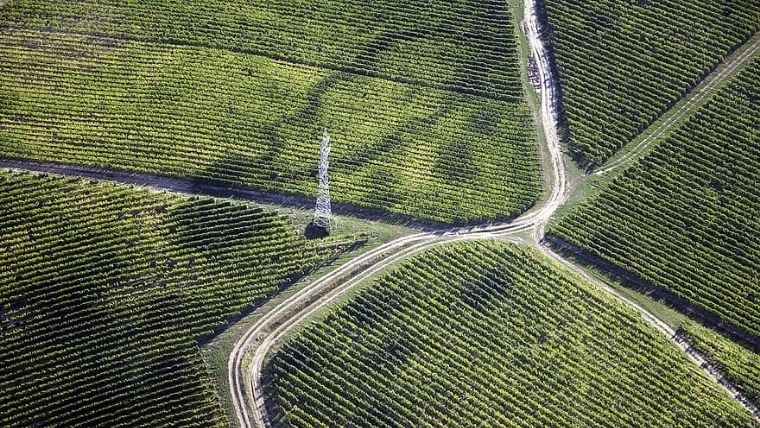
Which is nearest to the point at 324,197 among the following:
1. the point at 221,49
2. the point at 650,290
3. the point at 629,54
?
the point at 221,49

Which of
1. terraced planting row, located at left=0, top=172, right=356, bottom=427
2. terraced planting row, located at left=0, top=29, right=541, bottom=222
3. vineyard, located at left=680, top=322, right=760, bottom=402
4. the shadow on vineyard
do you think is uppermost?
terraced planting row, located at left=0, top=29, right=541, bottom=222

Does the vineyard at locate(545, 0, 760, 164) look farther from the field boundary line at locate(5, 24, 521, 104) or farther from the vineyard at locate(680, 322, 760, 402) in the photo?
the field boundary line at locate(5, 24, 521, 104)

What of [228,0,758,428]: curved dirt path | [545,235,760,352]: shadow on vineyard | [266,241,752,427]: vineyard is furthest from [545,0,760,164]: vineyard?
[266,241,752,427]: vineyard

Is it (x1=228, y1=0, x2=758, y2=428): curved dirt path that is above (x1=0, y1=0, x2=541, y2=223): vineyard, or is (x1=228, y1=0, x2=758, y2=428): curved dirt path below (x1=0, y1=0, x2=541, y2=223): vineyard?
below

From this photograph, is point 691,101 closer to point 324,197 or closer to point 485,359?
point 485,359

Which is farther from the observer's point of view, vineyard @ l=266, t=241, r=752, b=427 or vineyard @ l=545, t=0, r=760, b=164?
vineyard @ l=545, t=0, r=760, b=164

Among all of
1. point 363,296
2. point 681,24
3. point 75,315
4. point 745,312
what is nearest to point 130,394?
point 75,315
